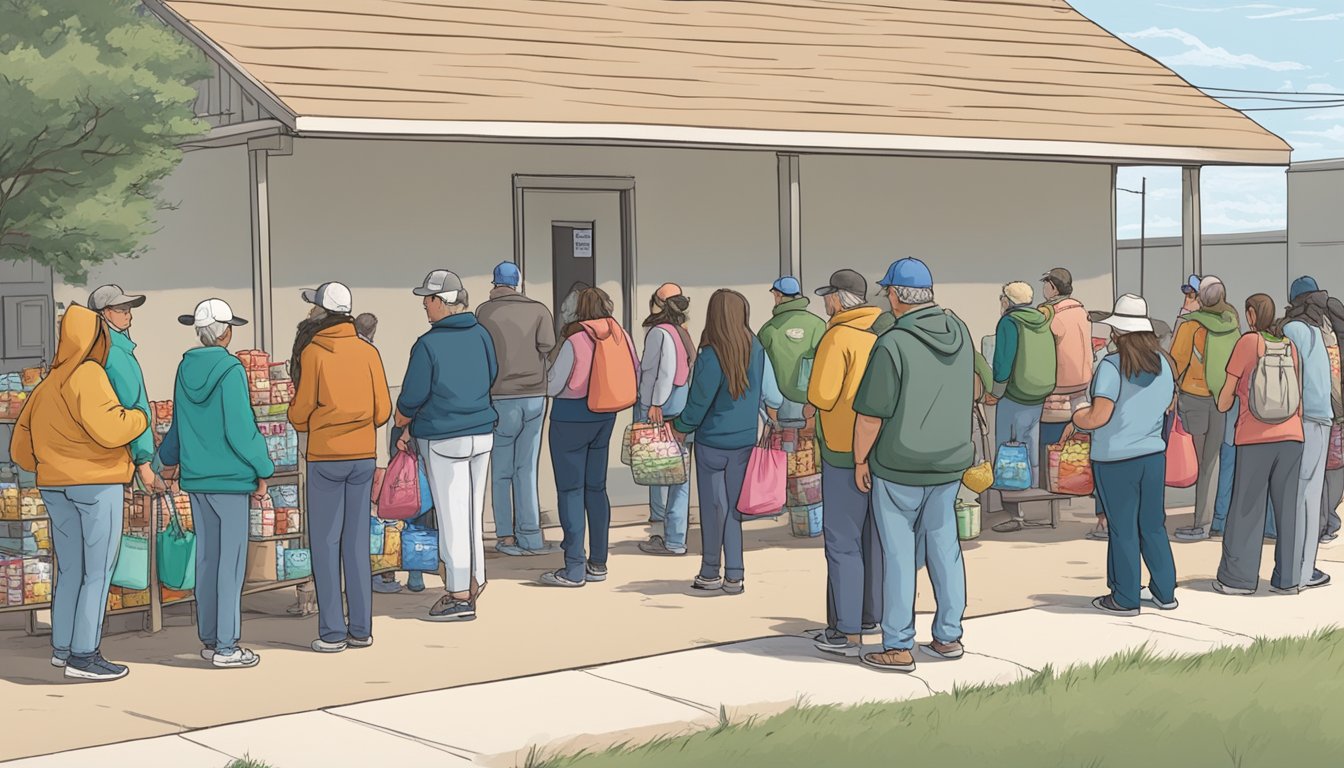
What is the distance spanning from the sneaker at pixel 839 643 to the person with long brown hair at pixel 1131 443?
6.03 feet

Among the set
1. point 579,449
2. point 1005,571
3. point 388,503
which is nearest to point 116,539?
point 388,503

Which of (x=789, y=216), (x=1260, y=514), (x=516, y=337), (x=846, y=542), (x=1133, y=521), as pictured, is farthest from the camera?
(x=789, y=216)

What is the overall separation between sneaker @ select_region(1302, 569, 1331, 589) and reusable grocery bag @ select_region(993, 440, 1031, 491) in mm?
2583

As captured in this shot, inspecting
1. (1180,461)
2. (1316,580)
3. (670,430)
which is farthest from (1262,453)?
(670,430)

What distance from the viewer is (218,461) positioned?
9.20 metres

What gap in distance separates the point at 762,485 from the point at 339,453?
8.81 ft

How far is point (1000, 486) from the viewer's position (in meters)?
14.1

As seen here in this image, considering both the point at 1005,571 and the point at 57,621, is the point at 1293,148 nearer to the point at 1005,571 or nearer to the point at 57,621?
the point at 1005,571

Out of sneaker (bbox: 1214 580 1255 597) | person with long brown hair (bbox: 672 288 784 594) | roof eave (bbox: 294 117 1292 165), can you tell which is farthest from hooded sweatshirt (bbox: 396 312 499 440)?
sneaker (bbox: 1214 580 1255 597)

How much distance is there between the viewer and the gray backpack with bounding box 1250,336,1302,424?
1101 centimetres

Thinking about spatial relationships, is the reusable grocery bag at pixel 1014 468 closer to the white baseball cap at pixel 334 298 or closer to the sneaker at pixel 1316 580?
the sneaker at pixel 1316 580

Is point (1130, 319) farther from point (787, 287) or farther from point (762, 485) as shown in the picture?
point (787, 287)

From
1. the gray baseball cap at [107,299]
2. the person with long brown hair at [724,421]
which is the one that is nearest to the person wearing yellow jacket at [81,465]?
the gray baseball cap at [107,299]

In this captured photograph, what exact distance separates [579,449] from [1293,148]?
9365 millimetres
